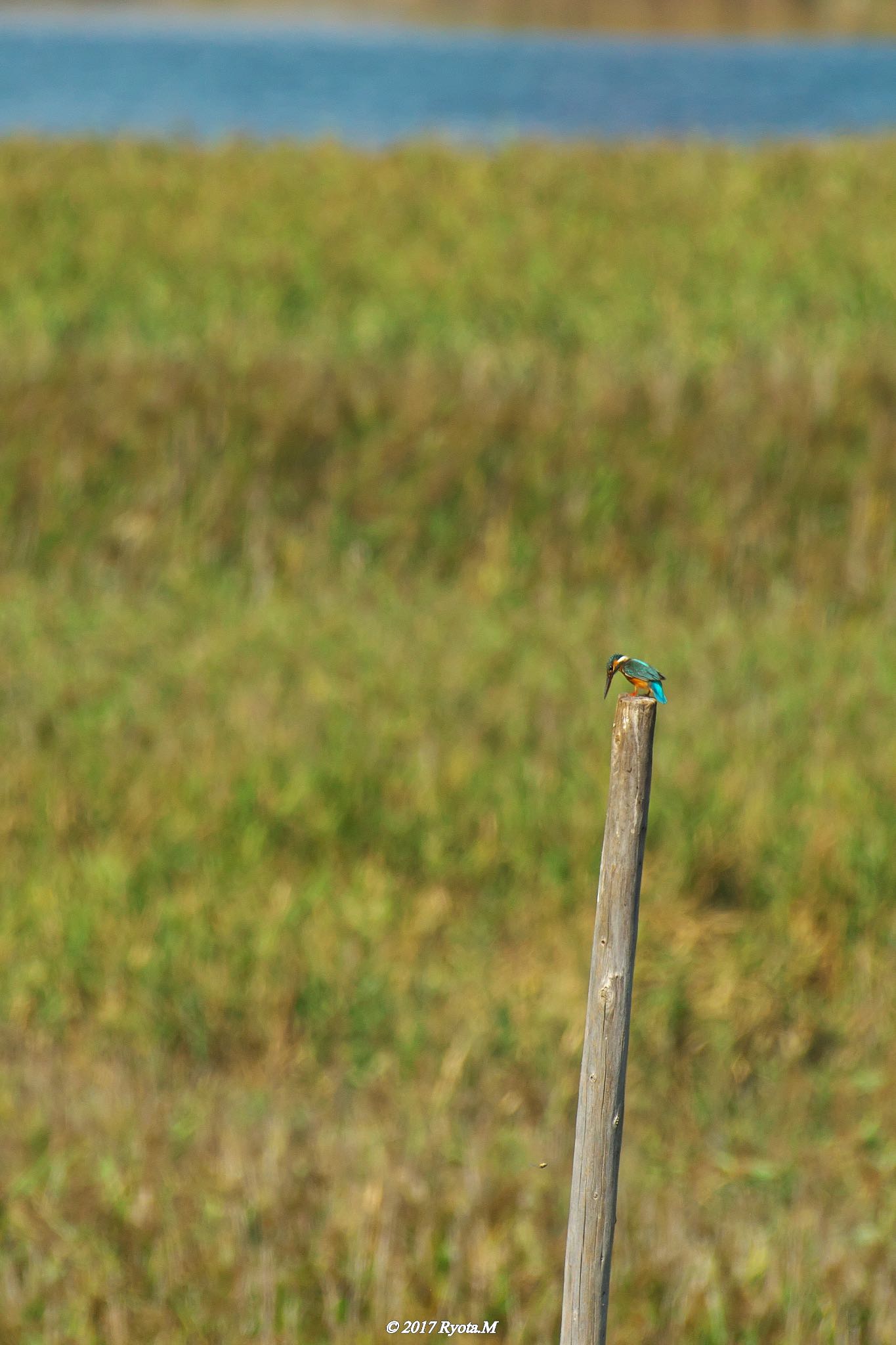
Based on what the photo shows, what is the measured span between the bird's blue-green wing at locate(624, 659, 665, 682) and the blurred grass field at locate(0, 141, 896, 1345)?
168cm

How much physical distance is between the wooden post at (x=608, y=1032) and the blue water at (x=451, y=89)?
1325cm

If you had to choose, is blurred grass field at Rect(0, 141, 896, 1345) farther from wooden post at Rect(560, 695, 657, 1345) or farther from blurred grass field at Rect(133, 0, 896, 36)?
blurred grass field at Rect(133, 0, 896, 36)

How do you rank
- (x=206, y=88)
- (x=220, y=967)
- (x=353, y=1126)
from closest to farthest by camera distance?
1. (x=353, y=1126)
2. (x=220, y=967)
3. (x=206, y=88)

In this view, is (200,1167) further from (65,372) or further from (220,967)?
(65,372)

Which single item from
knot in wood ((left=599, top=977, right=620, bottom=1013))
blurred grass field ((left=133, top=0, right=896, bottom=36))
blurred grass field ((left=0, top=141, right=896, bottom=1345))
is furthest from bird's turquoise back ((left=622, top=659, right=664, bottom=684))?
blurred grass field ((left=133, top=0, right=896, bottom=36))

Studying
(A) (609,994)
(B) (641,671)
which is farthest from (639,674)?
(A) (609,994)

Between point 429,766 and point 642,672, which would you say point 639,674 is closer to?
point 642,672

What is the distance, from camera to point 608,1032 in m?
1.61

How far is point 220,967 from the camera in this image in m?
4.39

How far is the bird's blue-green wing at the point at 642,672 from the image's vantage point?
1.58 m

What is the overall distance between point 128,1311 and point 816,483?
19.3ft

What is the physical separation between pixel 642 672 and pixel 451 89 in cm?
3893

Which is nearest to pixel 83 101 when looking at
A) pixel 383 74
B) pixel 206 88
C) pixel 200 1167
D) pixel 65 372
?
pixel 206 88

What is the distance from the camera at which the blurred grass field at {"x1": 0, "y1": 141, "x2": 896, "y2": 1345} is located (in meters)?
3.09
